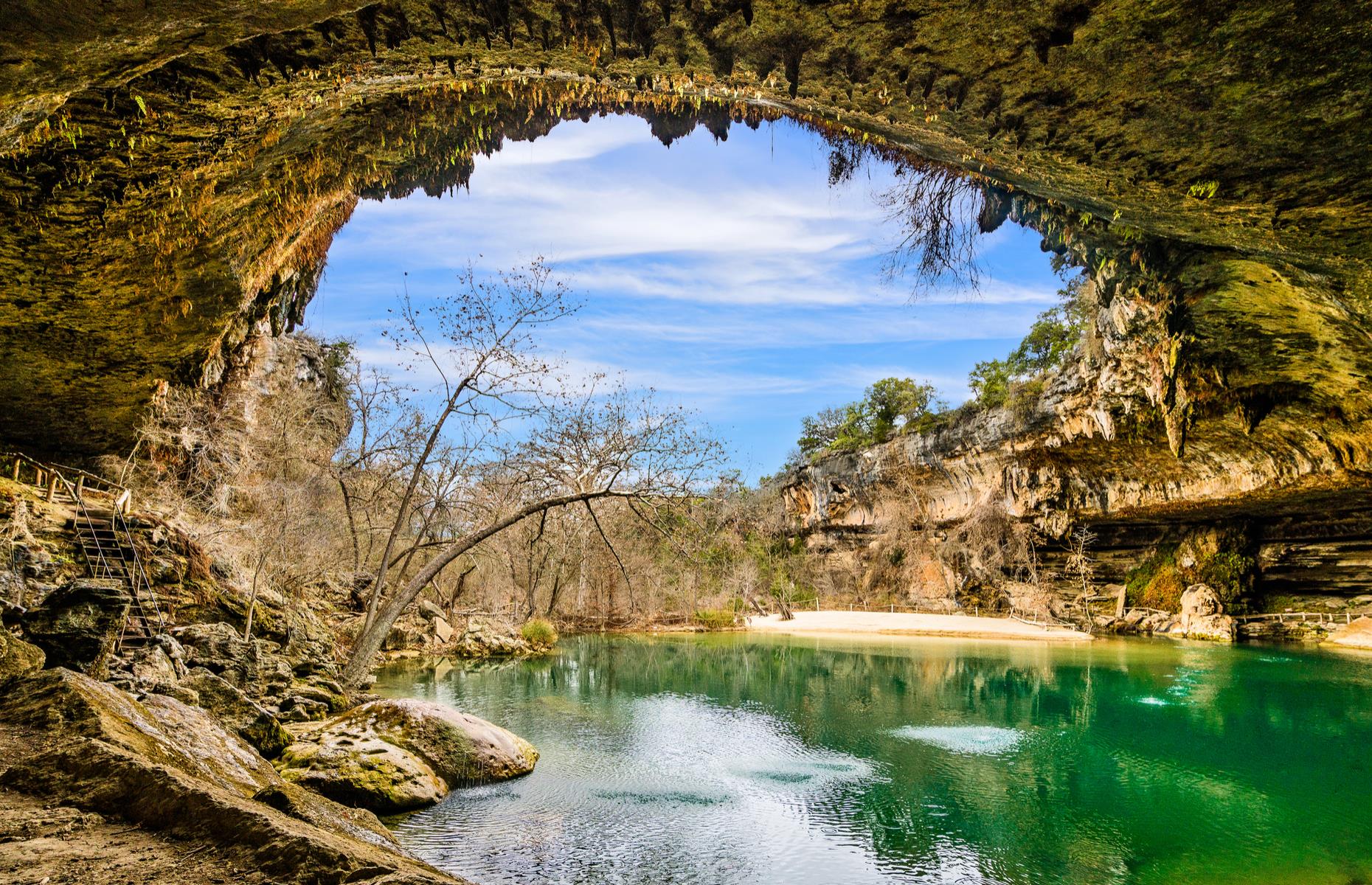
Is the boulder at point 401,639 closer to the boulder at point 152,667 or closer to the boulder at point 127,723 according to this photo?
the boulder at point 152,667

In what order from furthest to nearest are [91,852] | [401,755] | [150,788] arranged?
1. [401,755]
2. [150,788]
3. [91,852]

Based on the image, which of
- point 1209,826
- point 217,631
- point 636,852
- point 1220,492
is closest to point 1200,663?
point 1220,492

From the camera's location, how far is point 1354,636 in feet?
63.2

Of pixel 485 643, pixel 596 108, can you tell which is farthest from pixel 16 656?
pixel 485 643

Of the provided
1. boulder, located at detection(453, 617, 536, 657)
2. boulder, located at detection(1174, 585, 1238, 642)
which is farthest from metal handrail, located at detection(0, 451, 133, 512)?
boulder, located at detection(1174, 585, 1238, 642)

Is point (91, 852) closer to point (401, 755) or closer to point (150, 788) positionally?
point (150, 788)

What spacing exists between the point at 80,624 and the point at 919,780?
25.9ft

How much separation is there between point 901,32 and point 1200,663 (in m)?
18.5

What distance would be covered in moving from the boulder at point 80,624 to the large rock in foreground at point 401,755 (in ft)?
5.81

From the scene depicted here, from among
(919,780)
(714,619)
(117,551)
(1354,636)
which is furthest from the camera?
(714,619)

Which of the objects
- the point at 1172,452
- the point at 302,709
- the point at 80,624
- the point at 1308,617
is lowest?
the point at 302,709

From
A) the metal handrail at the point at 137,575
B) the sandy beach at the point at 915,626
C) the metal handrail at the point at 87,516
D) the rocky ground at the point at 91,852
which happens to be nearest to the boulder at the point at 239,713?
the metal handrail at the point at 137,575

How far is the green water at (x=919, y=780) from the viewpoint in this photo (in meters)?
5.60

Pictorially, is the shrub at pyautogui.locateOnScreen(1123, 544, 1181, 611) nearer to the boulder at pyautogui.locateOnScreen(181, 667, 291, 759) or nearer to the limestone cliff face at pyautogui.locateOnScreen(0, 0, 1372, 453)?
the limestone cliff face at pyautogui.locateOnScreen(0, 0, 1372, 453)
